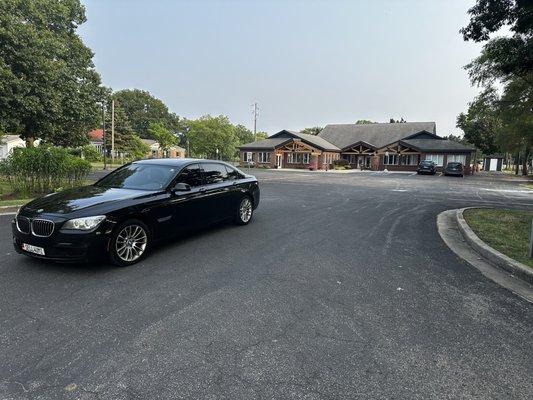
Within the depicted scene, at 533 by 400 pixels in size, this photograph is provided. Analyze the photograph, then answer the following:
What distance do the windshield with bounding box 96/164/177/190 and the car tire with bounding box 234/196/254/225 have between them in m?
2.00

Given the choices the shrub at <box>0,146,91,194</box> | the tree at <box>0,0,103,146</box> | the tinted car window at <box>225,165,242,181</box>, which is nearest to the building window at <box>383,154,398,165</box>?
the tree at <box>0,0,103,146</box>

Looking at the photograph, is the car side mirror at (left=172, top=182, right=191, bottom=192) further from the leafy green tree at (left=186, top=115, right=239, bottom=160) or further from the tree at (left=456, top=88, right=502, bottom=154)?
A: the leafy green tree at (left=186, top=115, right=239, bottom=160)

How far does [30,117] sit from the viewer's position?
19.0 m

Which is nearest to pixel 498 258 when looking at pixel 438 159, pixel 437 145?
pixel 438 159

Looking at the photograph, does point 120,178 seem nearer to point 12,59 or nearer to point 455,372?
point 455,372

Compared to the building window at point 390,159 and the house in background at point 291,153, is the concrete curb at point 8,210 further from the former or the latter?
the building window at point 390,159

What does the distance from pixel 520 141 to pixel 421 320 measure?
40.8m

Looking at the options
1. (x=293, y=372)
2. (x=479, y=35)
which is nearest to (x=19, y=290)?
(x=293, y=372)

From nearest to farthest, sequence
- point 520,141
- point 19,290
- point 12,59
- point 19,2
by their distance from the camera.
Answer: point 19,290 → point 12,59 → point 19,2 → point 520,141

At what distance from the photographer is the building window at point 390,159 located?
→ 5026 centimetres

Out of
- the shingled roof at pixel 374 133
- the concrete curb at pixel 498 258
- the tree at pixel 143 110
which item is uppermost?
the tree at pixel 143 110

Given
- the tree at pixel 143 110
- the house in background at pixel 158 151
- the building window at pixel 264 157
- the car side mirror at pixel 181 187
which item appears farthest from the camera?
the tree at pixel 143 110

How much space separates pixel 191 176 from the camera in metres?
6.46

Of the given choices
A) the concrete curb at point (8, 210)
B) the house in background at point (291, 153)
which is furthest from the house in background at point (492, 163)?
the concrete curb at point (8, 210)
